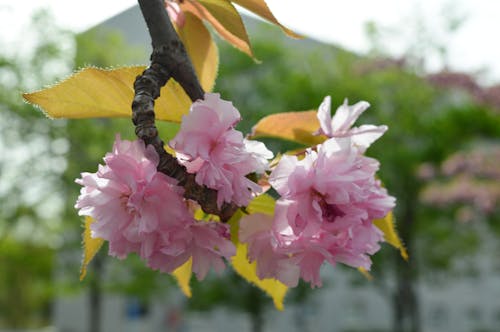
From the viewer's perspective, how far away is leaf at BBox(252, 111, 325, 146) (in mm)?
578

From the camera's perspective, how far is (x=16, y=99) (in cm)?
987

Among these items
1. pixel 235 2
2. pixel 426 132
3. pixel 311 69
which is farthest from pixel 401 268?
pixel 235 2

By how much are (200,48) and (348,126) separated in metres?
0.17

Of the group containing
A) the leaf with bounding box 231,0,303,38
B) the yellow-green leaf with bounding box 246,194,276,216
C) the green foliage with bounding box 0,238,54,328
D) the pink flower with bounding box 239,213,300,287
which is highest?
the leaf with bounding box 231,0,303,38

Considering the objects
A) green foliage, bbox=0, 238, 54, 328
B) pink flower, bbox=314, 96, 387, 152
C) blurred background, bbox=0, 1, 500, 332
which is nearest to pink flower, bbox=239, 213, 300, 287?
pink flower, bbox=314, 96, 387, 152

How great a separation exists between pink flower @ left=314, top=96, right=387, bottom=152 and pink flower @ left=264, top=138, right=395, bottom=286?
0.05 m

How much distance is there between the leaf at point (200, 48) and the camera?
59 cm

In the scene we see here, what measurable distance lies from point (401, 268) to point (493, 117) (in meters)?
5.34

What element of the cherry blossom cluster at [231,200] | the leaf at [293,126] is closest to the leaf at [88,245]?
the cherry blossom cluster at [231,200]

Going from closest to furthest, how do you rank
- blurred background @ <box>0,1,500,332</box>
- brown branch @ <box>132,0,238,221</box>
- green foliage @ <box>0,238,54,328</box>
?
1. brown branch @ <box>132,0,238,221</box>
2. blurred background @ <box>0,1,500,332</box>
3. green foliage @ <box>0,238,54,328</box>

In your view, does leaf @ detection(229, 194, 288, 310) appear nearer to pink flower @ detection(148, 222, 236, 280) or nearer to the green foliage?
pink flower @ detection(148, 222, 236, 280)

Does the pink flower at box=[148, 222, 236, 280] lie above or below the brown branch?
below

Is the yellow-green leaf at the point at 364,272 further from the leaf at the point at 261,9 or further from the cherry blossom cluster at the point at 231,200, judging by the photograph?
the leaf at the point at 261,9

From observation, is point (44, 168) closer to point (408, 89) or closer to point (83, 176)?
point (408, 89)
